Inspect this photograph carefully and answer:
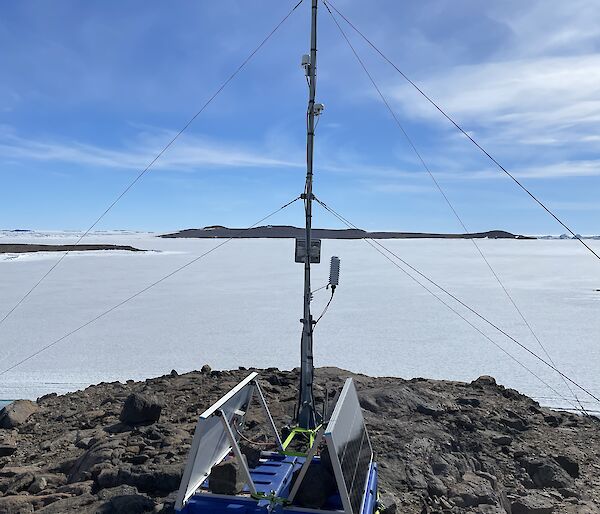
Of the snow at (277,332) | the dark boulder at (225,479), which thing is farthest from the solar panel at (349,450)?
the snow at (277,332)

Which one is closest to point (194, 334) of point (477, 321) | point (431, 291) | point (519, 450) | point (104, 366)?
point (104, 366)

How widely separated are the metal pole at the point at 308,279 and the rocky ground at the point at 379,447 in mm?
693

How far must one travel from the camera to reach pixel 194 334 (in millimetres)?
13938

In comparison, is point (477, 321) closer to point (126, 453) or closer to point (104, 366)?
point (104, 366)

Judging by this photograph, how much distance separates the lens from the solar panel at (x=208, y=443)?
3498mm

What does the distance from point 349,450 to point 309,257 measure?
2.81 m

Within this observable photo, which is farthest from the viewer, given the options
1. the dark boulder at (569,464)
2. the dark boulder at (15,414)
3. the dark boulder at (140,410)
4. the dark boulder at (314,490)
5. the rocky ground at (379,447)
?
the dark boulder at (15,414)

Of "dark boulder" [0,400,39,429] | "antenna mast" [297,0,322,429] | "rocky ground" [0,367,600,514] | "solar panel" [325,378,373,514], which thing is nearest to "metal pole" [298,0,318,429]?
"antenna mast" [297,0,322,429]

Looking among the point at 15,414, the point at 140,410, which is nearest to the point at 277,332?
the point at 15,414

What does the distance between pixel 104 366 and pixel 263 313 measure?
21.5 ft

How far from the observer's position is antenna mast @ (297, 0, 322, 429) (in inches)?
240

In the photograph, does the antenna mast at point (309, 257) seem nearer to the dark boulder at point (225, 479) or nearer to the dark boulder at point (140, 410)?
the dark boulder at point (140, 410)

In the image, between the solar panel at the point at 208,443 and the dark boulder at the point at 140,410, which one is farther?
the dark boulder at the point at 140,410

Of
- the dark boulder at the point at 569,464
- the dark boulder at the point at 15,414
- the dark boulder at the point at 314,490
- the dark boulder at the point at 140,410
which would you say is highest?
the dark boulder at the point at 314,490
